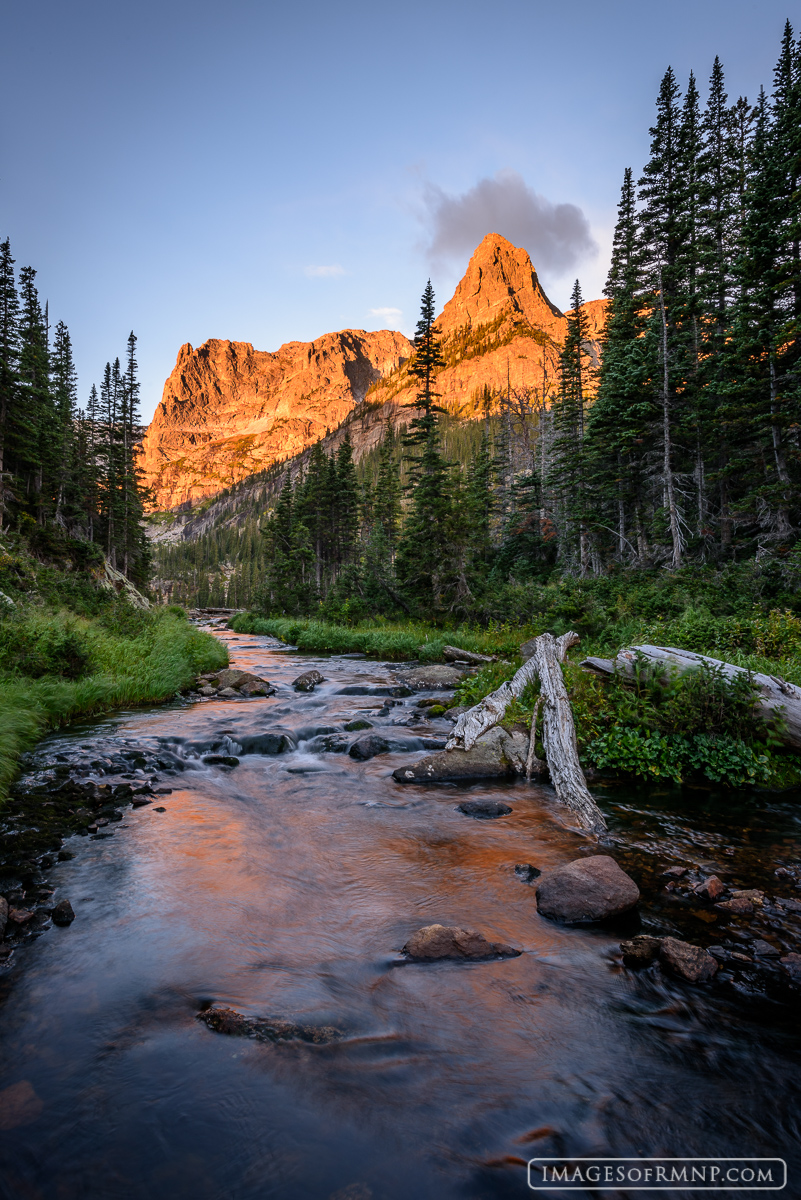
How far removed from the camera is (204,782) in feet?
30.0

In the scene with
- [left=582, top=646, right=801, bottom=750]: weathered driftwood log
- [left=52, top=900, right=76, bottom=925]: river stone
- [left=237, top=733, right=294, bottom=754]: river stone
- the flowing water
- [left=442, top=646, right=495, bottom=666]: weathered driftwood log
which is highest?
[left=582, top=646, right=801, bottom=750]: weathered driftwood log

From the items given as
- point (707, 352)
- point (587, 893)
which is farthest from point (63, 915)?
point (707, 352)

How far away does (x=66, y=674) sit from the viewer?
12547mm

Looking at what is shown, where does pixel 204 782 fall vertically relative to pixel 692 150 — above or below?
below

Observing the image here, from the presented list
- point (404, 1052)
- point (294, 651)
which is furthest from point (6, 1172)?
point (294, 651)

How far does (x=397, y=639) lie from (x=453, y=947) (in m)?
20.9

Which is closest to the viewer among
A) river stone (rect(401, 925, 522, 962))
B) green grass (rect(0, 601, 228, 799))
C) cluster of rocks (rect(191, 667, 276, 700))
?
river stone (rect(401, 925, 522, 962))

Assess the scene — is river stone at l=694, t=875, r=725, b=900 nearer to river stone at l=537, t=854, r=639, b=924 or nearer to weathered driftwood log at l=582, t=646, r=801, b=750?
river stone at l=537, t=854, r=639, b=924

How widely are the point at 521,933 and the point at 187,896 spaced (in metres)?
3.45

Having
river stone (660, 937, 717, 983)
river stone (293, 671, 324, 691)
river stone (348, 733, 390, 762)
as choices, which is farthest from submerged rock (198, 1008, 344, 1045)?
river stone (293, 671, 324, 691)

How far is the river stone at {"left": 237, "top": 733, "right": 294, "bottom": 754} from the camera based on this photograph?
10953 mm

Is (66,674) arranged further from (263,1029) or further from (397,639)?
(397,639)

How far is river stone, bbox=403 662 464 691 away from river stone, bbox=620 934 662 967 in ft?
37.7

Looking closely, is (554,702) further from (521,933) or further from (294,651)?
(294,651)
